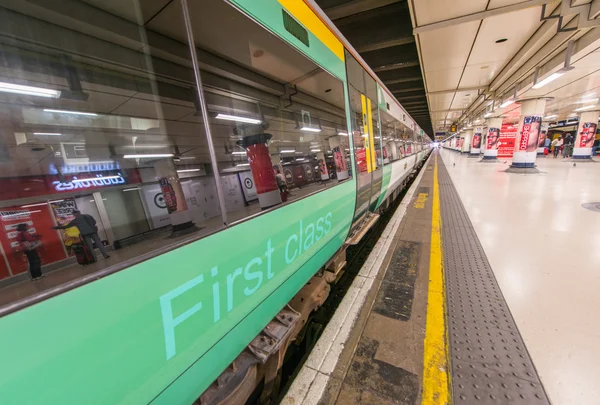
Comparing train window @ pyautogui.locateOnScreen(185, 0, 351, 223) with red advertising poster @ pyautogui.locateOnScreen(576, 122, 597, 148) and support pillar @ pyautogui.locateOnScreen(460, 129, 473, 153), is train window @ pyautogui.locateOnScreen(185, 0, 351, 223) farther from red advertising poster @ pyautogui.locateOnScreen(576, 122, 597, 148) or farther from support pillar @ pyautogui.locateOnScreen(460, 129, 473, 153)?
support pillar @ pyautogui.locateOnScreen(460, 129, 473, 153)

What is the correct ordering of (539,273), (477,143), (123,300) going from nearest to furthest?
(123,300) → (539,273) → (477,143)

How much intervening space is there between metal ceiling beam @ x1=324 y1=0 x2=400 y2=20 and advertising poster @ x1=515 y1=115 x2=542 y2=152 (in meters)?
10.4

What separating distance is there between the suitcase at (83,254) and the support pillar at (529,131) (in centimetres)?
1530

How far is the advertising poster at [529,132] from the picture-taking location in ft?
34.5

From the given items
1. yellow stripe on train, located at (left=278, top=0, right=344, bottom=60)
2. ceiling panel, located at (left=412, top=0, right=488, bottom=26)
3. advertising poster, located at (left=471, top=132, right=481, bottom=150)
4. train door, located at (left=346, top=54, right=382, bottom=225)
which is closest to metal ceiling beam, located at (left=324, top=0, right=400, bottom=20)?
ceiling panel, located at (left=412, top=0, right=488, bottom=26)

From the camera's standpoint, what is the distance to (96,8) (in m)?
1.92

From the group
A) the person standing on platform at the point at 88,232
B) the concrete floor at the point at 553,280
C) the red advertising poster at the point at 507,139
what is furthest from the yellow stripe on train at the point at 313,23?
the red advertising poster at the point at 507,139

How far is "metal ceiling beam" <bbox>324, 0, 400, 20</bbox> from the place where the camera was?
4500mm

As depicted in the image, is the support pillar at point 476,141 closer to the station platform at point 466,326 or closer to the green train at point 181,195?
the station platform at point 466,326

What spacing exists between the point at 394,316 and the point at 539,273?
1919mm

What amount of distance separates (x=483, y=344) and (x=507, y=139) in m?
21.7

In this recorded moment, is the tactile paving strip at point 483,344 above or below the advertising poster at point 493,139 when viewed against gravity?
below

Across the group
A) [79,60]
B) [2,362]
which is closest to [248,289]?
[2,362]

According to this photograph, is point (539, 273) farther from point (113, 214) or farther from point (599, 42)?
point (599, 42)
